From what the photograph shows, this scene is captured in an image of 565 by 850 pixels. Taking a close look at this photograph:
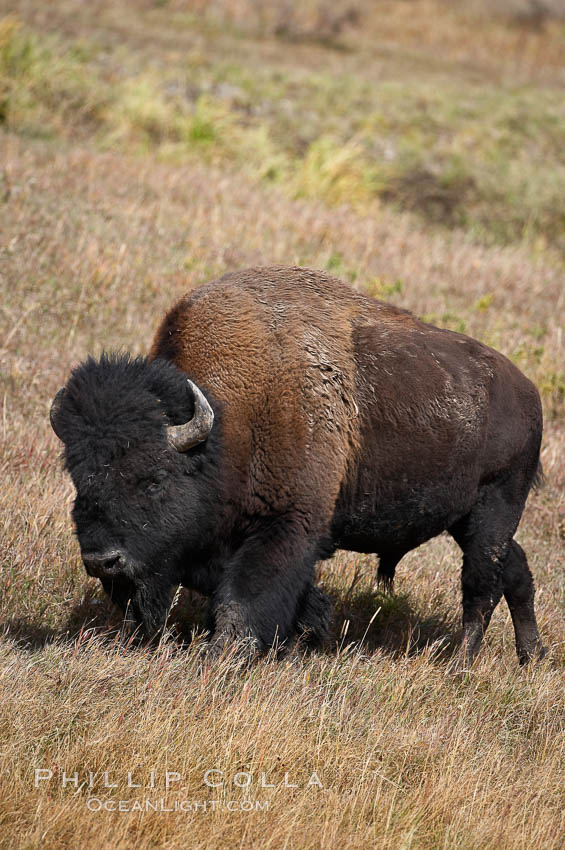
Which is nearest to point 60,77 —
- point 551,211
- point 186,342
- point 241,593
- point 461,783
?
point 551,211

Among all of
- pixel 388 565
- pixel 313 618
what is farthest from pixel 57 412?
pixel 388 565

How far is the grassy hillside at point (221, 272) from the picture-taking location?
3.77 metres

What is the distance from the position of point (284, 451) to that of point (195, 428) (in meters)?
Result: 0.59

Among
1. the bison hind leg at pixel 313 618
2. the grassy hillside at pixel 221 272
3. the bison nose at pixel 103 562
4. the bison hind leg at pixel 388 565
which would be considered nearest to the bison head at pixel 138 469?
the bison nose at pixel 103 562

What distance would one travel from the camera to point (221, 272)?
11.8m

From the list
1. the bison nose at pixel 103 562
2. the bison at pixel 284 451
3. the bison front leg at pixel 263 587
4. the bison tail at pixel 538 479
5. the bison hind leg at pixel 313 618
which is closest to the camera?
the bison nose at pixel 103 562

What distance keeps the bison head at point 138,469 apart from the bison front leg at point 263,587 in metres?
0.28

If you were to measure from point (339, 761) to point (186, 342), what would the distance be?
2.42m

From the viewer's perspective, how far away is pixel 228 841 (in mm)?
3467

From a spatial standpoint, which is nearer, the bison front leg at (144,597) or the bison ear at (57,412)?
the bison ear at (57,412)

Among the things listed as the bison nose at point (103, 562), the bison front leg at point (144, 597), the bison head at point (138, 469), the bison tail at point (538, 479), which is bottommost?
the bison front leg at point (144, 597)

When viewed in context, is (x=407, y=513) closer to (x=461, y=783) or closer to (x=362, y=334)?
(x=362, y=334)

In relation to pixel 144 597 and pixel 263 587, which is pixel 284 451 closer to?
pixel 263 587

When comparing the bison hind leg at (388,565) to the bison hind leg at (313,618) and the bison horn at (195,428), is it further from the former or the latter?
the bison horn at (195,428)
